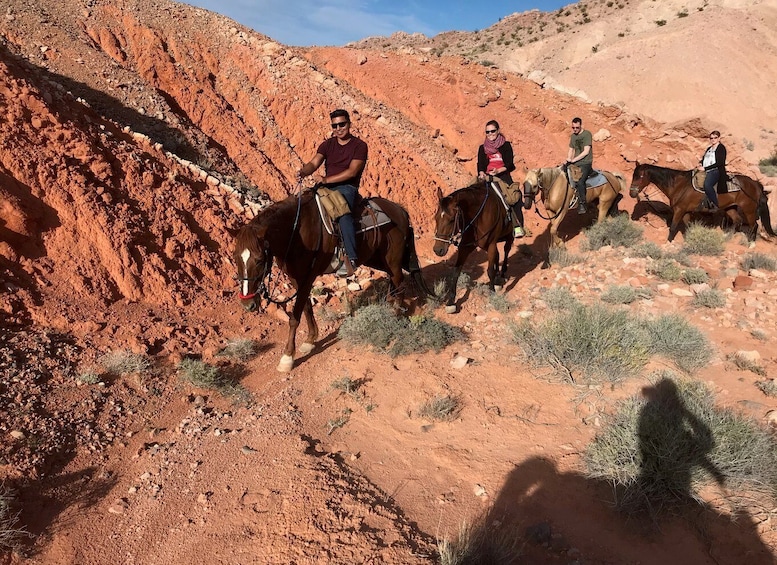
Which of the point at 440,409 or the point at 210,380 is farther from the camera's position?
the point at 210,380

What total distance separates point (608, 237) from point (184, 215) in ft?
32.4

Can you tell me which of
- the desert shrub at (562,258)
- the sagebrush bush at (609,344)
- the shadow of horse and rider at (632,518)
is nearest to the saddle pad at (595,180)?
the desert shrub at (562,258)

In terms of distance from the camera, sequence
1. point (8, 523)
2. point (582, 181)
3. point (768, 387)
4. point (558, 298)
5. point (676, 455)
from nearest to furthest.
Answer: point (8, 523), point (676, 455), point (768, 387), point (558, 298), point (582, 181)

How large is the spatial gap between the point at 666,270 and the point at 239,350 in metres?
8.18

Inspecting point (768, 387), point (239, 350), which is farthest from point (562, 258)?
point (239, 350)

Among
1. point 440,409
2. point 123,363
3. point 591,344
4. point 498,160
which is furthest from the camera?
point 498,160

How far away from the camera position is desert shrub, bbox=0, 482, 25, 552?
119 inches

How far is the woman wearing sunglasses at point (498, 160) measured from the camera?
820cm

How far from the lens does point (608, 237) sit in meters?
10.5

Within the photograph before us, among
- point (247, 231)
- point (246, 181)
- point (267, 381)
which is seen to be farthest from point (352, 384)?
point (246, 181)

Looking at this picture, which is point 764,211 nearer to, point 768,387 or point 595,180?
point 595,180

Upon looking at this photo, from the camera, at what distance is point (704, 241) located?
9742 millimetres

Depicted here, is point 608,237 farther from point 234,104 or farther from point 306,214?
point 234,104

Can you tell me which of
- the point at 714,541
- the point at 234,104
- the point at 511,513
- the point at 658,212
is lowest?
the point at 714,541
